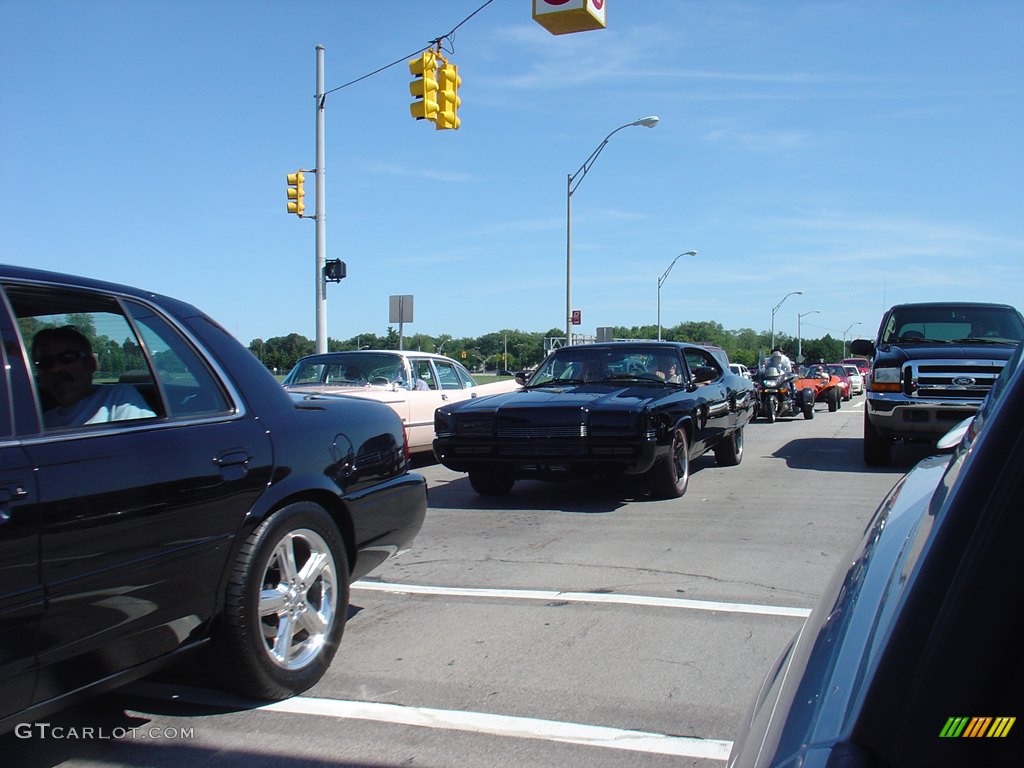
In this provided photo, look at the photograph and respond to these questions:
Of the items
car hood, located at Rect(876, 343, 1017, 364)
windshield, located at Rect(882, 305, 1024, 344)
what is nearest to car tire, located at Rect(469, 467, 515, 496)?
car hood, located at Rect(876, 343, 1017, 364)

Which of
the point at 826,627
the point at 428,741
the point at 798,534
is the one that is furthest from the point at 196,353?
the point at 798,534

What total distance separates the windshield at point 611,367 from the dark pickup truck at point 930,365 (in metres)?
3.12

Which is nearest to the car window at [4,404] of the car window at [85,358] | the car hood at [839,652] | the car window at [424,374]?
the car window at [85,358]

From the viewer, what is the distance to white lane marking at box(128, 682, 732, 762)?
3254 mm

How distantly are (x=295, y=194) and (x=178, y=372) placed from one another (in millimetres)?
16372

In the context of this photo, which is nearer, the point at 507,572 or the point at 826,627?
the point at 826,627

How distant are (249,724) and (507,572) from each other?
272cm

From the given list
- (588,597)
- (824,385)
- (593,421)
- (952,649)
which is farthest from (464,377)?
(824,385)

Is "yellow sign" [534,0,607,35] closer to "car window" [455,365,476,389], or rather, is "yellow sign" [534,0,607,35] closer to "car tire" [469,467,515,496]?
"car tire" [469,467,515,496]

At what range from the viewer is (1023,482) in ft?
3.83

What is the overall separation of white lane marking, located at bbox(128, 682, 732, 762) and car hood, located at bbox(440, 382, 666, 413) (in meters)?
4.61

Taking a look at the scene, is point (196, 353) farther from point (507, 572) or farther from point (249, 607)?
point (507, 572)

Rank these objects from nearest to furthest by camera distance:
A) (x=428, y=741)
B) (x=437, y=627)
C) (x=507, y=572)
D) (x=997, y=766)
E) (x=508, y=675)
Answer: (x=997, y=766) < (x=428, y=741) < (x=508, y=675) < (x=437, y=627) < (x=507, y=572)

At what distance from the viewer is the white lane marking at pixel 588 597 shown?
16.3ft
